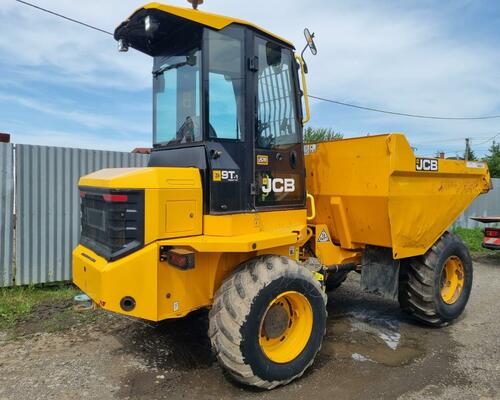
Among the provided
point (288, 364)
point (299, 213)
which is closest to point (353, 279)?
point (299, 213)

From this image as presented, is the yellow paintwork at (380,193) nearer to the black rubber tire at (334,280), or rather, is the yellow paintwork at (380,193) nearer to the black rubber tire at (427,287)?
the black rubber tire at (427,287)

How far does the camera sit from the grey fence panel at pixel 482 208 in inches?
553

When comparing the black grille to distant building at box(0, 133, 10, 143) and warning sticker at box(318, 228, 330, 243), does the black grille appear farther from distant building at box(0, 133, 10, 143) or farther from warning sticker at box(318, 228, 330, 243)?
distant building at box(0, 133, 10, 143)

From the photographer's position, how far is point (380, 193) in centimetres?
434

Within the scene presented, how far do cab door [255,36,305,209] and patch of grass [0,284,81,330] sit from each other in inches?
137

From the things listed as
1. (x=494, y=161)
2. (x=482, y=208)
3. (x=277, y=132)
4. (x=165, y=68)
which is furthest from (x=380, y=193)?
(x=494, y=161)

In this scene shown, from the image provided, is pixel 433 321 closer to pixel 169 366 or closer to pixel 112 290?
pixel 169 366

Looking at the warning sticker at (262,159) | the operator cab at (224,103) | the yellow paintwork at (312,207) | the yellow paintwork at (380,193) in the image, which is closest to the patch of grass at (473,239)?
the yellow paintwork at (380,193)

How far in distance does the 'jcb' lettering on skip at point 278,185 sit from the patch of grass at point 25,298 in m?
3.43

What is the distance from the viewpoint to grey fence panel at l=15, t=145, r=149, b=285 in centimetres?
641

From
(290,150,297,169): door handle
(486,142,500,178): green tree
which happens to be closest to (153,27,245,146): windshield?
(290,150,297,169): door handle

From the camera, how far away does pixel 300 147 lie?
14.3ft

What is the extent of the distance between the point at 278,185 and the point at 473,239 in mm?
10129

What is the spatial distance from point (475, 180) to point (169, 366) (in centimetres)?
436
